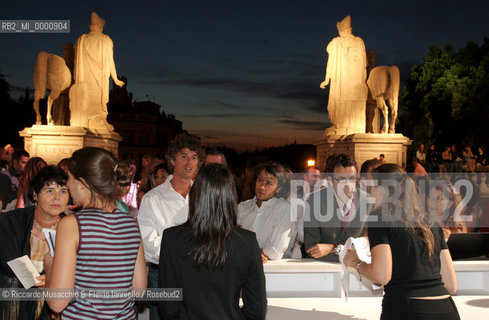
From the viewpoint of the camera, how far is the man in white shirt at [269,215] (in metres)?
3.94

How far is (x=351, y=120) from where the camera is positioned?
16750 mm

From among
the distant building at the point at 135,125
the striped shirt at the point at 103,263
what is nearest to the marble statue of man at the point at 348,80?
the striped shirt at the point at 103,263

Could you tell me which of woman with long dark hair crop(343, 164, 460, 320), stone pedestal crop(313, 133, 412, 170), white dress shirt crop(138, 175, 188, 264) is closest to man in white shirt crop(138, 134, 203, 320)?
white dress shirt crop(138, 175, 188, 264)

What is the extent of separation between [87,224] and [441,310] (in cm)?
197

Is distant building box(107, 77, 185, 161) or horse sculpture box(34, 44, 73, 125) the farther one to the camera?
distant building box(107, 77, 185, 161)

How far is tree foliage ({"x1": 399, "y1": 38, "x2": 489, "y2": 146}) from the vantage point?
87.3 feet

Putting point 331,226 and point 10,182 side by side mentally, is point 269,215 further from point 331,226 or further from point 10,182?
point 10,182

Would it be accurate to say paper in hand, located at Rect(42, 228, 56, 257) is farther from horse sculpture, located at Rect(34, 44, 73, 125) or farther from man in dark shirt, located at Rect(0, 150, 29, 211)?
horse sculpture, located at Rect(34, 44, 73, 125)

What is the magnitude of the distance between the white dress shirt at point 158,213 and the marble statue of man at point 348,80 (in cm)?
1357

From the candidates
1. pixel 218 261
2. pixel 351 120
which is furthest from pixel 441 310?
pixel 351 120

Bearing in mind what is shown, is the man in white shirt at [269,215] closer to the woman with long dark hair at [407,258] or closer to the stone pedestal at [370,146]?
the woman with long dark hair at [407,258]

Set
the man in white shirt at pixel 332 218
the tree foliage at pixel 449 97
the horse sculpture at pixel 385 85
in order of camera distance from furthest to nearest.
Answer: the tree foliage at pixel 449 97 < the horse sculpture at pixel 385 85 < the man in white shirt at pixel 332 218

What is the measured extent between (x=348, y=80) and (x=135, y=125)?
160ft

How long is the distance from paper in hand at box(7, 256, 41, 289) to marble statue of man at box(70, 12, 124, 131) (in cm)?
1357
